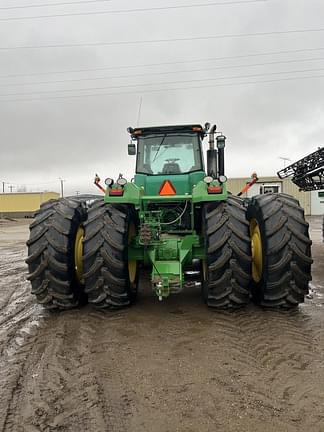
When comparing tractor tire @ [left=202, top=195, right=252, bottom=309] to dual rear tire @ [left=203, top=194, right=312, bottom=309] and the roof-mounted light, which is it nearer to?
dual rear tire @ [left=203, top=194, right=312, bottom=309]

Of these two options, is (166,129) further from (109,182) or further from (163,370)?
(163,370)

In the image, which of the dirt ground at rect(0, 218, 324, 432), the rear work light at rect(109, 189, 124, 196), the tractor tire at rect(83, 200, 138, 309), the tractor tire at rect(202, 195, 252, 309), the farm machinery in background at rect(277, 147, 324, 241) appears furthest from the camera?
the farm machinery in background at rect(277, 147, 324, 241)

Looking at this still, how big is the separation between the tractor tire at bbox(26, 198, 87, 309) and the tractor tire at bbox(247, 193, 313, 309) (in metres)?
2.35

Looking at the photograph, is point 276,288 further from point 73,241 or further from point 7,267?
point 7,267

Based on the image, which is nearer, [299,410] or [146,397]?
[299,410]

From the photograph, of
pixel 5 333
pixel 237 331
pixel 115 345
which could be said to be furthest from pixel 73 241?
pixel 237 331

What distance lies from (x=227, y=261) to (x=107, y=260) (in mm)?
1398

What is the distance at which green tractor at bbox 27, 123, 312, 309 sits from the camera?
484 cm

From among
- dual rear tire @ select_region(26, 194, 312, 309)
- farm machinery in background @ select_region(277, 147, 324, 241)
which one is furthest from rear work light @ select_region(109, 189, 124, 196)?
farm machinery in background @ select_region(277, 147, 324, 241)

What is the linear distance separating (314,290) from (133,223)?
3.11m

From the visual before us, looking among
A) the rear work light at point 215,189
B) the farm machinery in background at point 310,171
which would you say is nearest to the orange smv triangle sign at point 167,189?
the rear work light at point 215,189

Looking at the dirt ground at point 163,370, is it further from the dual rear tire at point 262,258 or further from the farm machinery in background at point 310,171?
the farm machinery in background at point 310,171

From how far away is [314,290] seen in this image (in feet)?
21.6

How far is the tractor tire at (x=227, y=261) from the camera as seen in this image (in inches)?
189
